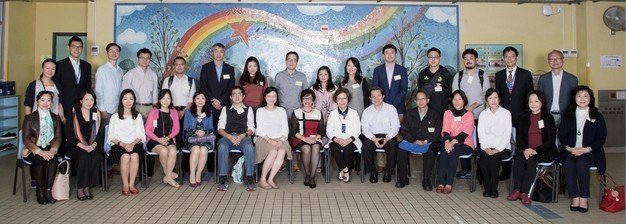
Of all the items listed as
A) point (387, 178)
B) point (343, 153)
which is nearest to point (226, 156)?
point (343, 153)

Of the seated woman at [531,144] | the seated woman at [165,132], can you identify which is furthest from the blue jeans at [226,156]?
the seated woman at [531,144]

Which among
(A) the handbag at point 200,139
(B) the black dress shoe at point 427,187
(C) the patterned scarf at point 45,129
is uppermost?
(C) the patterned scarf at point 45,129

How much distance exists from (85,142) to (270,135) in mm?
1801

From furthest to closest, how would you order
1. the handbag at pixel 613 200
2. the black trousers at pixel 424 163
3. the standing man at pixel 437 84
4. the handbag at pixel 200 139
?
the standing man at pixel 437 84, the handbag at pixel 200 139, the black trousers at pixel 424 163, the handbag at pixel 613 200

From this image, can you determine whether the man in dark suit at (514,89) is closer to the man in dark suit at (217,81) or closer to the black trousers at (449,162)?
the black trousers at (449,162)

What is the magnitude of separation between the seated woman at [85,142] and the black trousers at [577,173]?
4.19 meters

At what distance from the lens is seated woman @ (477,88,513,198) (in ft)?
14.5

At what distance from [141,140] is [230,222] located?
5.43 feet

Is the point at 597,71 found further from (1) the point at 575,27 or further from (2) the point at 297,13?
(2) the point at 297,13

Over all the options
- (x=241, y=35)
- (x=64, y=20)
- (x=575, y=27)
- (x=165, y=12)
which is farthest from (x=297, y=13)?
(x=575, y=27)

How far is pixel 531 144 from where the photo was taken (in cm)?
442

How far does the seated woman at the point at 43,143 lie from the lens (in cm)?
409

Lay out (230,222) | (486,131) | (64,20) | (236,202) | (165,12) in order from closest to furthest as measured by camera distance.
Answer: (230,222)
(236,202)
(486,131)
(165,12)
(64,20)

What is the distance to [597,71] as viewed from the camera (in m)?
6.89
